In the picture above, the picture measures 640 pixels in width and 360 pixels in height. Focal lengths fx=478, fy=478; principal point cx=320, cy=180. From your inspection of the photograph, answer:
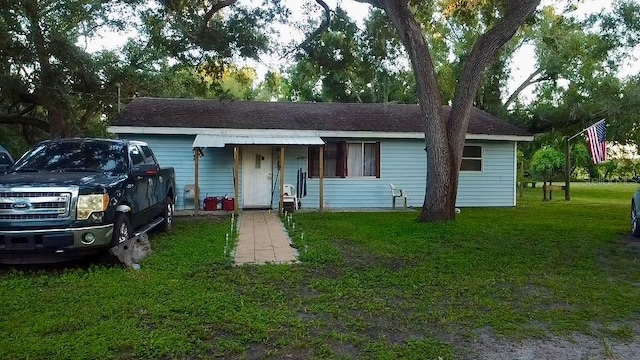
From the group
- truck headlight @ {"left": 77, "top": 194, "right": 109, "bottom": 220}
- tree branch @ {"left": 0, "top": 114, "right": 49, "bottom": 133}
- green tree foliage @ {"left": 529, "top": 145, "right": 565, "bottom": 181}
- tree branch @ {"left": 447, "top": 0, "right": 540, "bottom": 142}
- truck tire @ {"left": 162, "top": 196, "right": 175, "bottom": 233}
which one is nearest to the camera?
truck headlight @ {"left": 77, "top": 194, "right": 109, "bottom": 220}

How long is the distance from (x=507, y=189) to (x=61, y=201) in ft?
46.5

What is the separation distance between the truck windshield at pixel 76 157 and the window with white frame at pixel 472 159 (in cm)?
1154

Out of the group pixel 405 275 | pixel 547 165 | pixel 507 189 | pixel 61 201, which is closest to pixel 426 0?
pixel 507 189

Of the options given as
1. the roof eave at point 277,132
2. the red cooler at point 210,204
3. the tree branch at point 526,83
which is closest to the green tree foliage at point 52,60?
the roof eave at point 277,132

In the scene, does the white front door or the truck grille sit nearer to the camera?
the truck grille

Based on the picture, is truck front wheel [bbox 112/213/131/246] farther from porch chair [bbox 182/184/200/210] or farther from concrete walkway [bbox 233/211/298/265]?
porch chair [bbox 182/184/200/210]

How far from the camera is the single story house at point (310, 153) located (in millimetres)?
13914

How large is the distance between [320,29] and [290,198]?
5246mm

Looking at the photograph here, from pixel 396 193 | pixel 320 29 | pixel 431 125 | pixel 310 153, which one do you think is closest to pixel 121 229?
pixel 431 125

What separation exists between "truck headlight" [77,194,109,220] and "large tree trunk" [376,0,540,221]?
280 inches

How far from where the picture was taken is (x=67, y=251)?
5992 mm

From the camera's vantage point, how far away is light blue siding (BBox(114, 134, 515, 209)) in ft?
46.3

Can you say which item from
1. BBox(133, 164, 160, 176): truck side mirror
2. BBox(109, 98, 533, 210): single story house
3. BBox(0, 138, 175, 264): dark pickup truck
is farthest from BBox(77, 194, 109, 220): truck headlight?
BBox(109, 98, 533, 210): single story house

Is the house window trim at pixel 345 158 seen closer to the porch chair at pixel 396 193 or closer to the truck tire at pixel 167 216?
the porch chair at pixel 396 193
